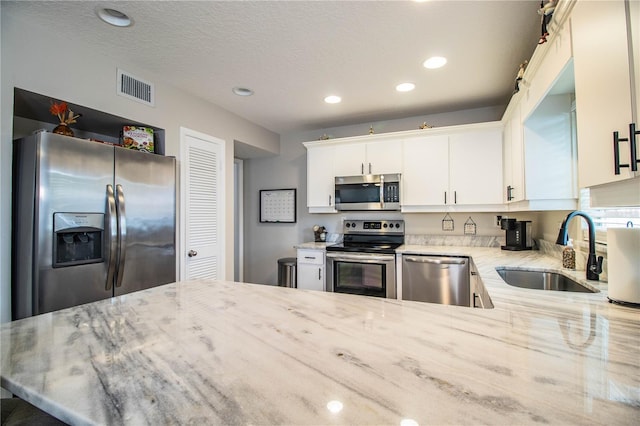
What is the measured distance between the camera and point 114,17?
179 cm

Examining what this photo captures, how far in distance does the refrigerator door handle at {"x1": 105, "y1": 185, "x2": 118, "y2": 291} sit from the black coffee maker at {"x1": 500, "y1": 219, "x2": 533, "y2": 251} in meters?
3.22

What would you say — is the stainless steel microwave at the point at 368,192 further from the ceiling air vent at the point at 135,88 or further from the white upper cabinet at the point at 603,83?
the white upper cabinet at the point at 603,83

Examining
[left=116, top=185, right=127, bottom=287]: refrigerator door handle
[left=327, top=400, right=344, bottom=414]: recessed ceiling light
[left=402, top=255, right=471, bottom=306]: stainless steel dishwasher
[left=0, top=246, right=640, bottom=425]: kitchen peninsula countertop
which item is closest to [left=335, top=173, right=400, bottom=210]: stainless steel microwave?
[left=402, top=255, right=471, bottom=306]: stainless steel dishwasher

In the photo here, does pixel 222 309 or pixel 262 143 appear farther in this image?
pixel 262 143

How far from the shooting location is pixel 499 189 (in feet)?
9.80

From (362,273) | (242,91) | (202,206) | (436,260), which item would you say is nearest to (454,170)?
(436,260)

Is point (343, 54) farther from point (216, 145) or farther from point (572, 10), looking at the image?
point (216, 145)

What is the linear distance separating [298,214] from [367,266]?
1443 mm

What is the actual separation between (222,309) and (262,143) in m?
3.14

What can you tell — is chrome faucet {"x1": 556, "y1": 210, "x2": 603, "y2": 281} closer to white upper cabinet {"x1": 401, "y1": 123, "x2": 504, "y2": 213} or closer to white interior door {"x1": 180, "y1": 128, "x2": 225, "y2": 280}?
white upper cabinet {"x1": 401, "y1": 123, "x2": 504, "y2": 213}

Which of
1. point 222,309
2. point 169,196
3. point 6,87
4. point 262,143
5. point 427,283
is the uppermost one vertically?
point 262,143

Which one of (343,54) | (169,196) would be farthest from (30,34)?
(343,54)

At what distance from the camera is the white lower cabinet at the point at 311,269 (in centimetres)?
341

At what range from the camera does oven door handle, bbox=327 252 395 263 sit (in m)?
3.07
